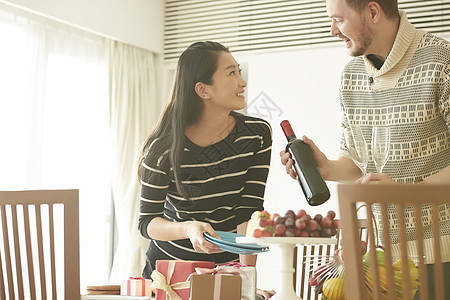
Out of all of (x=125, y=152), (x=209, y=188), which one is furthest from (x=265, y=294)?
(x=125, y=152)

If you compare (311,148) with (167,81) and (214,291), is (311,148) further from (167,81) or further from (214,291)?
(167,81)

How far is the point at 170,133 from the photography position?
1940 mm

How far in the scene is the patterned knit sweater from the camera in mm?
1593

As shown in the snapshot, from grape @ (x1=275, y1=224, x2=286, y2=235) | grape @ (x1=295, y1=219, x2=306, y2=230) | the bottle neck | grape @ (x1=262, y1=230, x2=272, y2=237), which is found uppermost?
the bottle neck

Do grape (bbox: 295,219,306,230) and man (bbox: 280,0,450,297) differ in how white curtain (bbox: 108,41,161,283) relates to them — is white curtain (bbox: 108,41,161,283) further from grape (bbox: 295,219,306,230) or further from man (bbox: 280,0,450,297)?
grape (bbox: 295,219,306,230)

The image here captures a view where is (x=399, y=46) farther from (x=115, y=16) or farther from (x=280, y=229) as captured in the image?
(x=115, y=16)

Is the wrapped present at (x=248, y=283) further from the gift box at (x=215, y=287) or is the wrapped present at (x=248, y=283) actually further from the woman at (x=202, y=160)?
the woman at (x=202, y=160)

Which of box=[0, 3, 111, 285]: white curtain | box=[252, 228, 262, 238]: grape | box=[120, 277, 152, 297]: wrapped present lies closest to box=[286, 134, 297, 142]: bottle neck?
box=[252, 228, 262, 238]: grape

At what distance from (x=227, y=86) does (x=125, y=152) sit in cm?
304

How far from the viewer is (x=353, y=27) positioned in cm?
173

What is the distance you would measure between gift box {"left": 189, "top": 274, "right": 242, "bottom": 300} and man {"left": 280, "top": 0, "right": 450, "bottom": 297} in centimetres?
43

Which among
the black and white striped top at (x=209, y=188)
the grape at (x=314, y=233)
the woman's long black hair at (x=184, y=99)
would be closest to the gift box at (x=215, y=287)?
the grape at (x=314, y=233)

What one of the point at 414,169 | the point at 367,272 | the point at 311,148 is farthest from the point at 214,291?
the point at 414,169

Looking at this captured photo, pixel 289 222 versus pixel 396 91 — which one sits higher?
pixel 396 91
